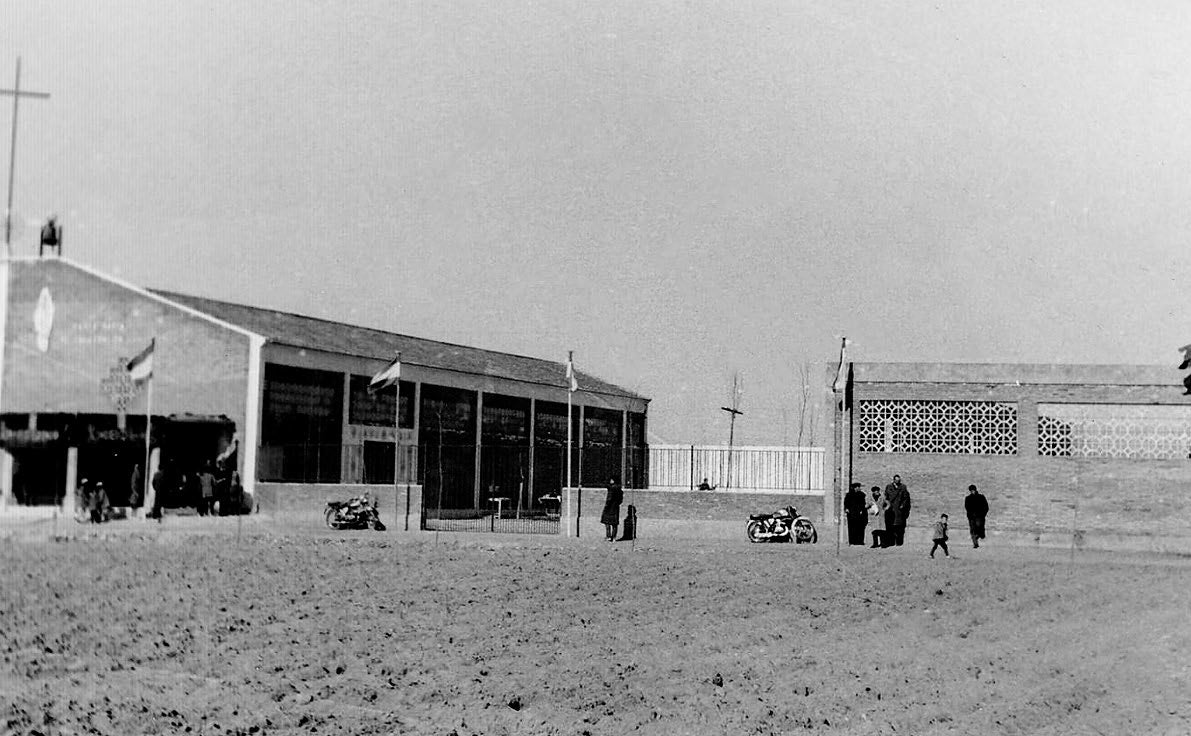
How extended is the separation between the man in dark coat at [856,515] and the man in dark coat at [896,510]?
0.46m

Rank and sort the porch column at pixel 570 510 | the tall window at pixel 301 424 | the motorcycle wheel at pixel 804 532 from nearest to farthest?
the motorcycle wheel at pixel 804 532
the porch column at pixel 570 510
the tall window at pixel 301 424

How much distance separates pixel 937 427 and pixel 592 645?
16.1m

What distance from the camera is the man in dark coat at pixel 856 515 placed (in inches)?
1011

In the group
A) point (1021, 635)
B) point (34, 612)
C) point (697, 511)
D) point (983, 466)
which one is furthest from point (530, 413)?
point (1021, 635)

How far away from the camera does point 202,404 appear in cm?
3428

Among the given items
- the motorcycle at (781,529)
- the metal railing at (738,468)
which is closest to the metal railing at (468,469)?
the metal railing at (738,468)

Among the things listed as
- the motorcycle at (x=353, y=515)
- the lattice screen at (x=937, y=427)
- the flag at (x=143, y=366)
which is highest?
the flag at (x=143, y=366)

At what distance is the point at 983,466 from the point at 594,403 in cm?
2133

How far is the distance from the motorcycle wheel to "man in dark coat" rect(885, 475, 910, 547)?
90.1 inches

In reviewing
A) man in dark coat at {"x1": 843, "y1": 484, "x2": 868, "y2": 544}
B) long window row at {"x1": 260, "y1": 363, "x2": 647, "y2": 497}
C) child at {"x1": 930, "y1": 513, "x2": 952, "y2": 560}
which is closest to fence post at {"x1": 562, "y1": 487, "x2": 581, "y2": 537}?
long window row at {"x1": 260, "y1": 363, "x2": 647, "y2": 497}

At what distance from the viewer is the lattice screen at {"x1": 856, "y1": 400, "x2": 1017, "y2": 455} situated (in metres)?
28.2

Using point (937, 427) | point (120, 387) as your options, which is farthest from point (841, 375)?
point (120, 387)

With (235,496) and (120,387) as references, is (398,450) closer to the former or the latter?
(235,496)

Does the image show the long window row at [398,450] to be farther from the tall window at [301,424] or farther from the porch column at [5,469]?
the porch column at [5,469]
